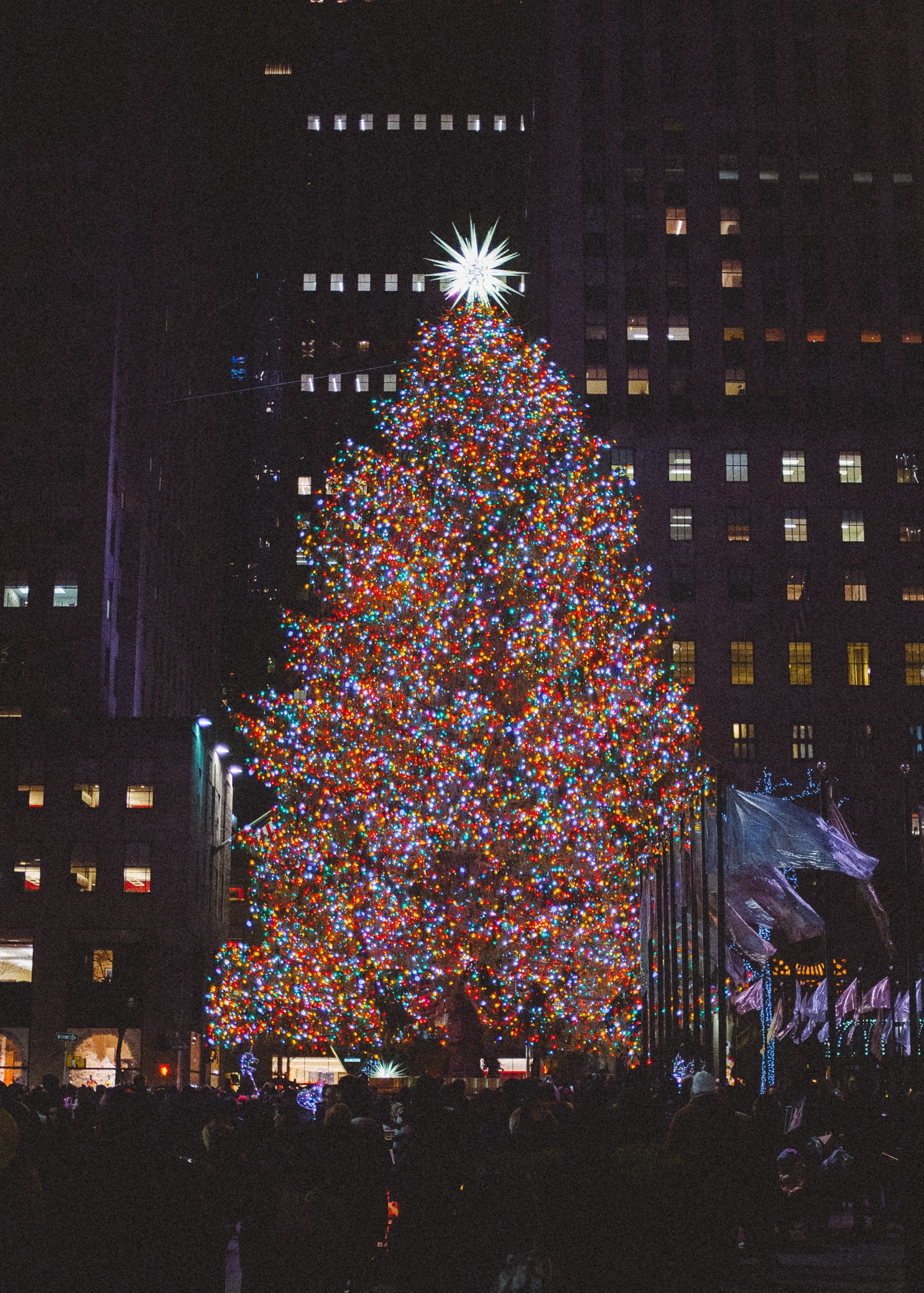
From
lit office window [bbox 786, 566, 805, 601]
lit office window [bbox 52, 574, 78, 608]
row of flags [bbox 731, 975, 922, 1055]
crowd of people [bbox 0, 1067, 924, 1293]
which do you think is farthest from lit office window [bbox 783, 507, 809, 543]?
crowd of people [bbox 0, 1067, 924, 1293]

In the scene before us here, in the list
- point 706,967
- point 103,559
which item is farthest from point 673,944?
point 103,559

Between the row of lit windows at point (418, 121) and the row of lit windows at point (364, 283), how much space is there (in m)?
10.7

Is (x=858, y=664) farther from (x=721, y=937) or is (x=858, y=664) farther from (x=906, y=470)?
(x=721, y=937)

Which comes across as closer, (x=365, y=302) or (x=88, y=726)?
(x=88, y=726)

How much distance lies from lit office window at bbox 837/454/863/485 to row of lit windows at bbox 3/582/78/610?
38389 mm

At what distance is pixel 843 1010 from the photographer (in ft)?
115

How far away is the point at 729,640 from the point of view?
250 feet

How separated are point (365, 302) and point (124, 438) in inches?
1743

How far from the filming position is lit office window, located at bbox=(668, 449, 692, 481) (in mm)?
79000

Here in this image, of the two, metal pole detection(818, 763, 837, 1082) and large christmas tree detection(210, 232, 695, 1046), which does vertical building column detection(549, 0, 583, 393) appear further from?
metal pole detection(818, 763, 837, 1082)

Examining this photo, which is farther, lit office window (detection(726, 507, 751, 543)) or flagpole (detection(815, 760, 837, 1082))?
lit office window (detection(726, 507, 751, 543))

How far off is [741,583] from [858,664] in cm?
668

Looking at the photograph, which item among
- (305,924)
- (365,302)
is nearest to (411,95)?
(365,302)

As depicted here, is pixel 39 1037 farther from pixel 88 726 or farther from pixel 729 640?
pixel 729 640
